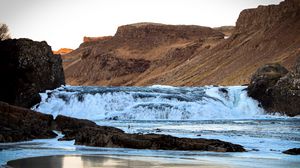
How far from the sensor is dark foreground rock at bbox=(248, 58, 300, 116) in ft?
161

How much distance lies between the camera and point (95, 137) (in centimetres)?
1959

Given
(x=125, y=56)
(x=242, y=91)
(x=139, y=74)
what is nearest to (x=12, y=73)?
(x=242, y=91)

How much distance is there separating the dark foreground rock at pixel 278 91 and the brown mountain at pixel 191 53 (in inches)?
1411

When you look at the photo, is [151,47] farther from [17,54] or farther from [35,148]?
[35,148]

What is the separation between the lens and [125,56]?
532ft

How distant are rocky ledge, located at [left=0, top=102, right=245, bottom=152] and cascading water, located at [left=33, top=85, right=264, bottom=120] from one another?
22.7 metres

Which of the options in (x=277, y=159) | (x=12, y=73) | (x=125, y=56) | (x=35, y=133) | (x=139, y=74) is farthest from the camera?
(x=125, y=56)

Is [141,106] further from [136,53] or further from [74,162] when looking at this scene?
[136,53]

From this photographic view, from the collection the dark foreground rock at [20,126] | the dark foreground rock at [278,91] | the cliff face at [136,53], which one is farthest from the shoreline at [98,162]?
the cliff face at [136,53]

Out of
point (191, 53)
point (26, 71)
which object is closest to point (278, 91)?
point (26, 71)

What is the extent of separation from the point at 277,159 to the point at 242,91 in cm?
4099

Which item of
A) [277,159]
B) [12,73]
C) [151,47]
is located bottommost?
[277,159]

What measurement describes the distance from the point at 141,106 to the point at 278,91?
1121 centimetres

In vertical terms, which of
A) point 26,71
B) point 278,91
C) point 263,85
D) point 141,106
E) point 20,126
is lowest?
point 20,126
